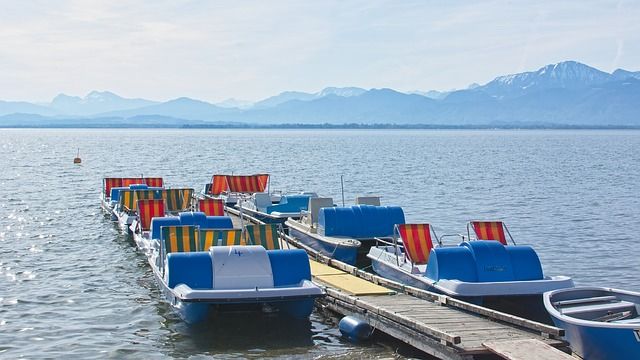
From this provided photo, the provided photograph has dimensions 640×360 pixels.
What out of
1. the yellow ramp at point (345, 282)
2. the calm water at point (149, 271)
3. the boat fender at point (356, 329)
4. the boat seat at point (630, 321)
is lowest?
the calm water at point (149, 271)

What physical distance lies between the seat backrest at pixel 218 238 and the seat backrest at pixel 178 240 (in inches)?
6.1

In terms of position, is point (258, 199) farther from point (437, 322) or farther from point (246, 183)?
point (437, 322)

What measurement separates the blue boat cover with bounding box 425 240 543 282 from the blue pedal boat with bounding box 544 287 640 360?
2.34 meters

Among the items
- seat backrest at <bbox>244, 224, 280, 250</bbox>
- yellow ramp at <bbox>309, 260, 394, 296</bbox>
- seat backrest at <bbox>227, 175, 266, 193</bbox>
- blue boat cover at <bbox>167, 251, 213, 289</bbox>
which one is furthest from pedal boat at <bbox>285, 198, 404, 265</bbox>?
seat backrest at <bbox>227, 175, 266, 193</bbox>

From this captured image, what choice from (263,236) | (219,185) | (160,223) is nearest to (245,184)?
(219,185)

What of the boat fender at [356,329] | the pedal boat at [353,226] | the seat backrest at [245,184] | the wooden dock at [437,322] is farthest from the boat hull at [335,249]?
the seat backrest at [245,184]

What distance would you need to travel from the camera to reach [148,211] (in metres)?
30.3

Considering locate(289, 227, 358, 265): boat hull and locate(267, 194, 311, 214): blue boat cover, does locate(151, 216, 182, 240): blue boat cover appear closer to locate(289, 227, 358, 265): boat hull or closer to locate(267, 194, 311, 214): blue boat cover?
locate(289, 227, 358, 265): boat hull

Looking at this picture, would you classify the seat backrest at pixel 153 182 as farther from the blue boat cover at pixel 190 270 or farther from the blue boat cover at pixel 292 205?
the blue boat cover at pixel 190 270

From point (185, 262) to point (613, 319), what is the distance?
8.97m

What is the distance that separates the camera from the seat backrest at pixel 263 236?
21.9 m

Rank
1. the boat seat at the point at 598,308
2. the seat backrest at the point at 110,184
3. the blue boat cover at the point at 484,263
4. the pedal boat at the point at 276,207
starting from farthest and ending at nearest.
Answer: the seat backrest at the point at 110,184 < the pedal boat at the point at 276,207 < the blue boat cover at the point at 484,263 < the boat seat at the point at 598,308

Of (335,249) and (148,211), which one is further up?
(148,211)

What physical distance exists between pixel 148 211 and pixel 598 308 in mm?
17722
